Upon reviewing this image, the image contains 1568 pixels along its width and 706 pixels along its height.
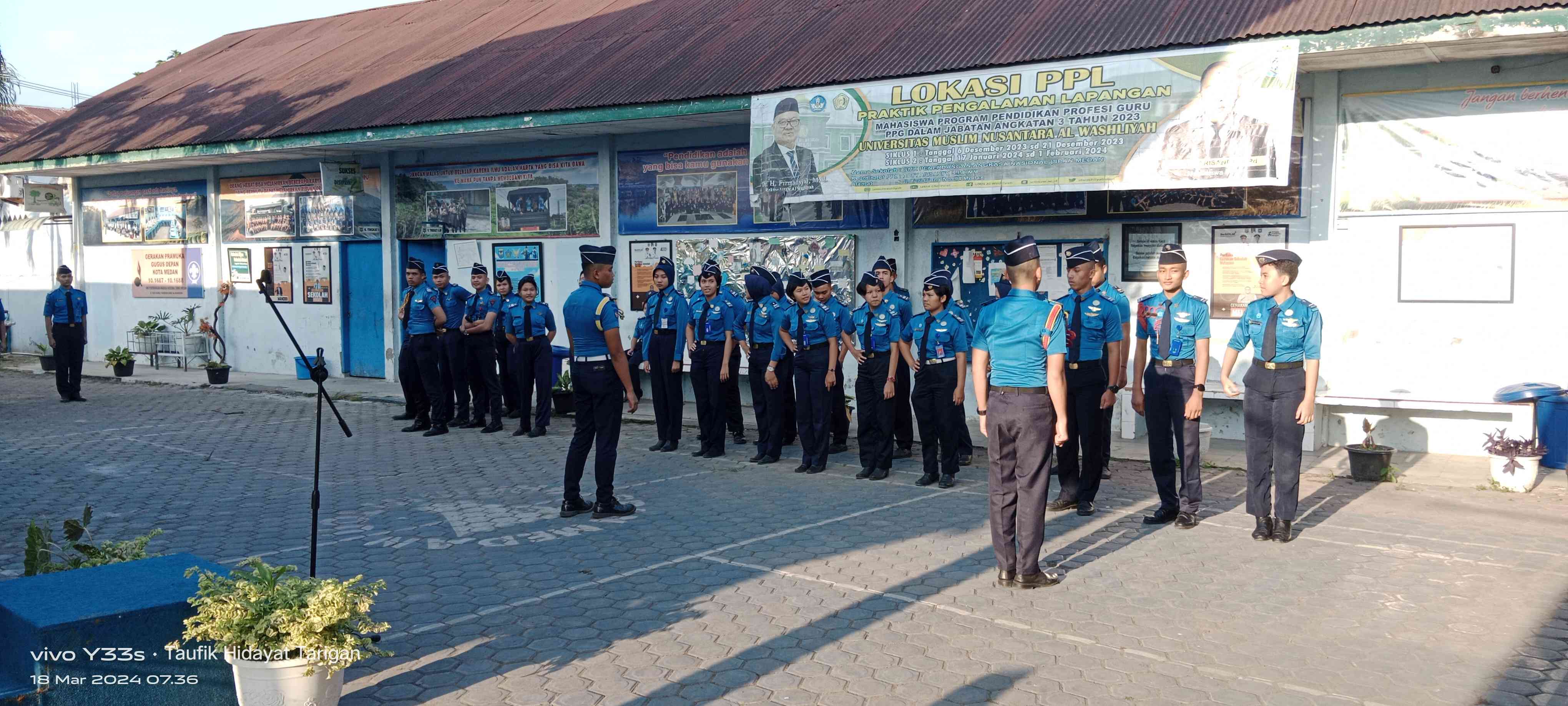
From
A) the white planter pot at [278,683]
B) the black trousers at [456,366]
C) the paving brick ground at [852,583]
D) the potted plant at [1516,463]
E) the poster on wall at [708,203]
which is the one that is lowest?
the paving brick ground at [852,583]

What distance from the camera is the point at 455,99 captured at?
1634 centimetres

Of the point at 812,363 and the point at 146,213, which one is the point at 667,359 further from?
the point at 146,213

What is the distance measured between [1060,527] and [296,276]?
15.8 m

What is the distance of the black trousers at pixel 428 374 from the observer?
13.5 metres

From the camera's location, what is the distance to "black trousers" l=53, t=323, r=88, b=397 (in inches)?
635

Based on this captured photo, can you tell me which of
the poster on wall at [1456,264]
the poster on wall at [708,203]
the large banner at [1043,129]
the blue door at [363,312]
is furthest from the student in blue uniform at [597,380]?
the blue door at [363,312]

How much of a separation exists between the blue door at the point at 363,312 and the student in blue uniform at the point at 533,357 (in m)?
6.68

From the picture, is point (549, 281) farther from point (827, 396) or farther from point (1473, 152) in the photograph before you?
point (1473, 152)

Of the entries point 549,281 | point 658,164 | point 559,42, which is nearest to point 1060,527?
point 658,164

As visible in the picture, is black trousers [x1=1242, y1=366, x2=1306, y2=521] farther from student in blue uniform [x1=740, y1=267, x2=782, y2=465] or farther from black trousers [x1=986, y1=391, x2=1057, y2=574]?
student in blue uniform [x1=740, y1=267, x2=782, y2=465]

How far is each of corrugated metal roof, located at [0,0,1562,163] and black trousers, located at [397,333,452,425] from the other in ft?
10.7

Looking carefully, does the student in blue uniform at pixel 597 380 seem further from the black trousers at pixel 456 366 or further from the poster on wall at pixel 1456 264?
the poster on wall at pixel 1456 264

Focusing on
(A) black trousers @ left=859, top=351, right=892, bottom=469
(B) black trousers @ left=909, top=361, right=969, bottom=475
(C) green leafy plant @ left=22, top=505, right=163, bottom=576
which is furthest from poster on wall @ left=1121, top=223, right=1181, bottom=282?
(C) green leafy plant @ left=22, top=505, right=163, bottom=576

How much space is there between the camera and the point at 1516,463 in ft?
31.0
